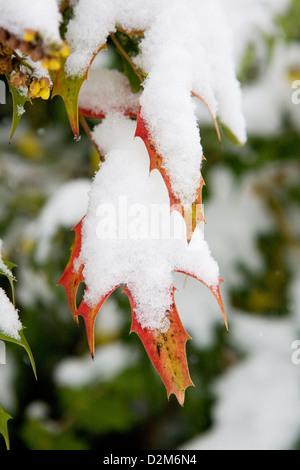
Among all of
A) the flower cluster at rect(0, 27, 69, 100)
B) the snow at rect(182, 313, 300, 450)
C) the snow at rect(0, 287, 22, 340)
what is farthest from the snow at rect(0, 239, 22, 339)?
the snow at rect(182, 313, 300, 450)

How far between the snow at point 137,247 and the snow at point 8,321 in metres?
0.06

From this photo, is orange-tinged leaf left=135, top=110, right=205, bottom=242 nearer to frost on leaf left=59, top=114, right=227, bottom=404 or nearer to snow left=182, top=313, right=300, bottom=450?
frost on leaf left=59, top=114, right=227, bottom=404

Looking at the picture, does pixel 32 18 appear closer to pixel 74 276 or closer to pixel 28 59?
pixel 28 59

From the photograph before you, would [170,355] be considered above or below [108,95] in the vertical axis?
below

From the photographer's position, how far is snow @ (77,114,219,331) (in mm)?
353

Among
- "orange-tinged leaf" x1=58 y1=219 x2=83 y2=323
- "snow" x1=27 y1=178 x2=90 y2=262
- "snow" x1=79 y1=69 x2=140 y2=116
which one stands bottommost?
"orange-tinged leaf" x1=58 y1=219 x2=83 y2=323

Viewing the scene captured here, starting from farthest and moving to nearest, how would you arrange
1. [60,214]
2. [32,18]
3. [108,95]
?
[60,214], [108,95], [32,18]

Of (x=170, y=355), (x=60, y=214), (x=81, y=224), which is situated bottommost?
(x=170, y=355)

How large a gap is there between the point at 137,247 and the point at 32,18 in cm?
17

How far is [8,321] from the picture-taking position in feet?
1.17

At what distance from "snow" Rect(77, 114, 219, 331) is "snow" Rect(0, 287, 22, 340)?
0.19ft

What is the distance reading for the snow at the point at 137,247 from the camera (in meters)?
0.35

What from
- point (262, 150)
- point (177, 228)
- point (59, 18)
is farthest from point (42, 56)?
point (262, 150)

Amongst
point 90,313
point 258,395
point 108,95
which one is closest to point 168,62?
point 108,95
